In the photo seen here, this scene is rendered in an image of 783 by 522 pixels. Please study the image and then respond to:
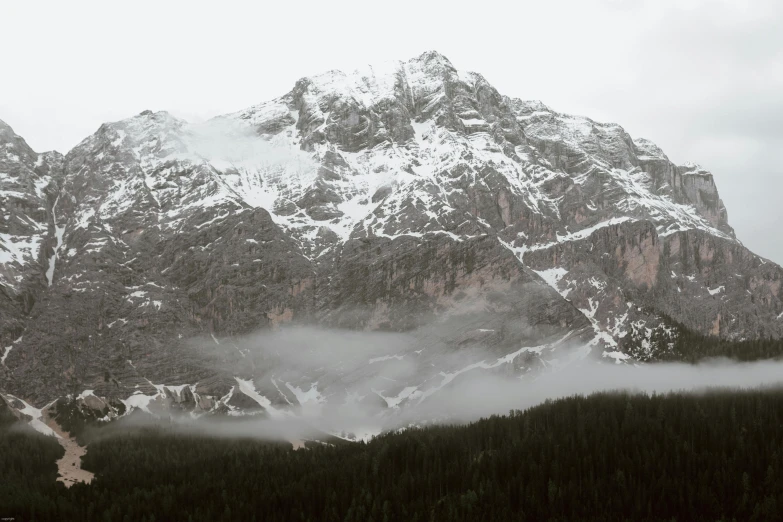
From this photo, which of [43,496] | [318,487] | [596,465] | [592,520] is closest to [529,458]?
[596,465]

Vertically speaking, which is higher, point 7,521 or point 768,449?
point 768,449

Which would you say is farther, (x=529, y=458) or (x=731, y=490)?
(x=529, y=458)

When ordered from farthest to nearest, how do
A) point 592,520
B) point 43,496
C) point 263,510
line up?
point 43,496 < point 263,510 < point 592,520

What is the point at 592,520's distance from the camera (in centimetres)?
16700

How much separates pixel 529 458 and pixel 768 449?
4555 centimetres

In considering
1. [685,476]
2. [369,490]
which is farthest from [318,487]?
[685,476]

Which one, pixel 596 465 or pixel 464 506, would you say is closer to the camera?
pixel 464 506

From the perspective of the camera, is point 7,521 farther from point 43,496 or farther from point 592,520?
point 592,520

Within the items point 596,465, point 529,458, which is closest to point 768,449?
point 596,465

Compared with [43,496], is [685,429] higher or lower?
higher

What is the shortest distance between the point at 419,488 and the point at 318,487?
19374 millimetres

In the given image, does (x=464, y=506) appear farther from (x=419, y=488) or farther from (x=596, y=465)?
(x=596, y=465)

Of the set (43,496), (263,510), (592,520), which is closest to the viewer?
(592,520)

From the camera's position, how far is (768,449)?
7343 inches
